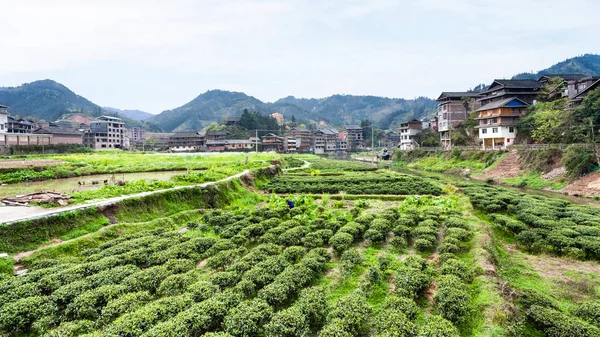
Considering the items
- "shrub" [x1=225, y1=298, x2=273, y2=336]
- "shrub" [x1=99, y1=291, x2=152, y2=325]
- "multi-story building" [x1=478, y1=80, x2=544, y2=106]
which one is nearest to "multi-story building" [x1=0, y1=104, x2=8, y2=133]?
"shrub" [x1=99, y1=291, x2=152, y2=325]

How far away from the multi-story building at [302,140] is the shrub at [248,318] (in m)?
111

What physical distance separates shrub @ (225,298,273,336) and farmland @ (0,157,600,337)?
1.6 inches

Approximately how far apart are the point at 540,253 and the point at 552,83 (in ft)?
210

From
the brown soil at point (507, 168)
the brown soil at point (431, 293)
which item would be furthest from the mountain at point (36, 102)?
the brown soil at point (431, 293)

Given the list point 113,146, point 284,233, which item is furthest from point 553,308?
point 113,146

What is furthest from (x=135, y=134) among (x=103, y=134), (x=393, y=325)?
(x=393, y=325)

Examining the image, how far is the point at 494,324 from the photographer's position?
9.67 meters

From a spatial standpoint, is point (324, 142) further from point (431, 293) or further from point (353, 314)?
point (353, 314)

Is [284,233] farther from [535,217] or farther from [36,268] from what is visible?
[535,217]

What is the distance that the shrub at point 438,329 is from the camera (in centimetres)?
848

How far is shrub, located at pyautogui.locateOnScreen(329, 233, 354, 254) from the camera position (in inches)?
618

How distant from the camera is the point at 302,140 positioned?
124m

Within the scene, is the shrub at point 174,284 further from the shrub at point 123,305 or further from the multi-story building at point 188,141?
the multi-story building at point 188,141

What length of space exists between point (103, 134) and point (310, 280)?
10721cm
